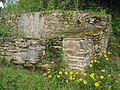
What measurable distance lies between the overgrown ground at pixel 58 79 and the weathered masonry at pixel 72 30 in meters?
0.25

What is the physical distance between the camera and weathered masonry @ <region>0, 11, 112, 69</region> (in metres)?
4.92

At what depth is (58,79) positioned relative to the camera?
4758 millimetres

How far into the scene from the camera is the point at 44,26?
7137mm

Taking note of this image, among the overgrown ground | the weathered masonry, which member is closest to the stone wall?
the weathered masonry

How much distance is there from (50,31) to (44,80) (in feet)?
8.30

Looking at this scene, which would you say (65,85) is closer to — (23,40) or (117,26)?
(23,40)

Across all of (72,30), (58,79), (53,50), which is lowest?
(58,79)

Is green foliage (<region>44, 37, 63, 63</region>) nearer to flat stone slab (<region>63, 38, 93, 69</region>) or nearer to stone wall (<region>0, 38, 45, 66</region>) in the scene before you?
stone wall (<region>0, 38, 45, 66</region>)

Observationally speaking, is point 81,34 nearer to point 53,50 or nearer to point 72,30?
point 53,50

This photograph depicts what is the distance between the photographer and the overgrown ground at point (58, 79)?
14.8ft

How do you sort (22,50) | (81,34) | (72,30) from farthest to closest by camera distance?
(72,30) < (22,50) < (81,34)

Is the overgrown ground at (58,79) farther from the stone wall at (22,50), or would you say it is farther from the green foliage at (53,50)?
the stone wall at (22,50)

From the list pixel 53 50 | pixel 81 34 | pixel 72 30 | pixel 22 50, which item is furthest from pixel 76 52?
pixel 72 30

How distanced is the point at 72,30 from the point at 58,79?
1.97 meters
